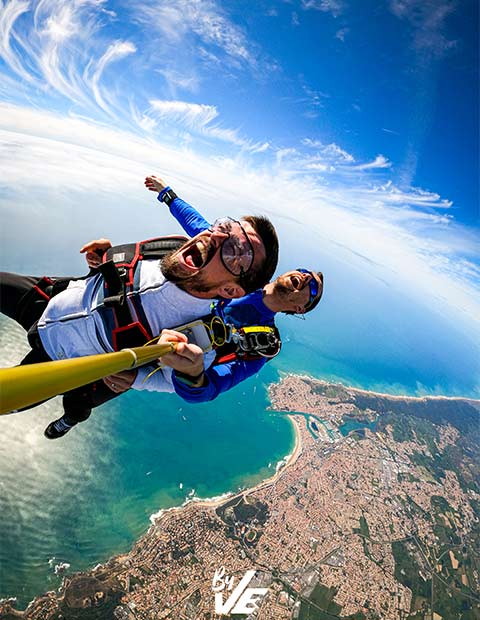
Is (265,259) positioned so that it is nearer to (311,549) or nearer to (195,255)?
(195,255)

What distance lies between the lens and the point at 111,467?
812 inches

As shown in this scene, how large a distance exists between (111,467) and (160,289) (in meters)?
24.4

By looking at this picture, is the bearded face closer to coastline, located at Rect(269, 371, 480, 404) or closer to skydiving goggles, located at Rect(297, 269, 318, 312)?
skydiving goggles, located at Rect(297, 269, 318, 312)

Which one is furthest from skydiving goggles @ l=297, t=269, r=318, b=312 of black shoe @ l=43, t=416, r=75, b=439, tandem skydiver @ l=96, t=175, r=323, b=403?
black shoe @ l=43, t=416, r=75, b=439

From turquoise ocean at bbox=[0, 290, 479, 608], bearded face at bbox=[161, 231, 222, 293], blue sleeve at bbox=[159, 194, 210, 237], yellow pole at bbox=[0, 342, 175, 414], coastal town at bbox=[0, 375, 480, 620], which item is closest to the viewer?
yellow pole at bbox=[0, 342, 175, 414]

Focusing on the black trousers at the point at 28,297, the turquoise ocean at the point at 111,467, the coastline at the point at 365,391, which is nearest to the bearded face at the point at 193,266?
the black trousers at the point at 28,297

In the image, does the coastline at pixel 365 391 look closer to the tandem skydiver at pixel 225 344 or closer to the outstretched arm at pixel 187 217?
the tandem skydiver at pixel 225 344

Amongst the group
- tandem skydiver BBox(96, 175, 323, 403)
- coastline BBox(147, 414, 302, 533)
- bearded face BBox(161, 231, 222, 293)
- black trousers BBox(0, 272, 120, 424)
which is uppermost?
bearded face BBox(161, 231, 222, 293)

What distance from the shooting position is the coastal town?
50.0 feet

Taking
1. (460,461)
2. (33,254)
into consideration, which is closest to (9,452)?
(460,461)

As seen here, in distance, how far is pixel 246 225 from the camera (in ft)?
5.33

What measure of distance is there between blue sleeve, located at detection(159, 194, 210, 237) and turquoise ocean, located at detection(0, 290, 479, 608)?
2061 cm

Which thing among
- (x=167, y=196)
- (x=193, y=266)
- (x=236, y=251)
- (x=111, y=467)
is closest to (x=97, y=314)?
(x=193, y=266)

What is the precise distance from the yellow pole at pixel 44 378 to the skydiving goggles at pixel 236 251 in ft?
2.80
